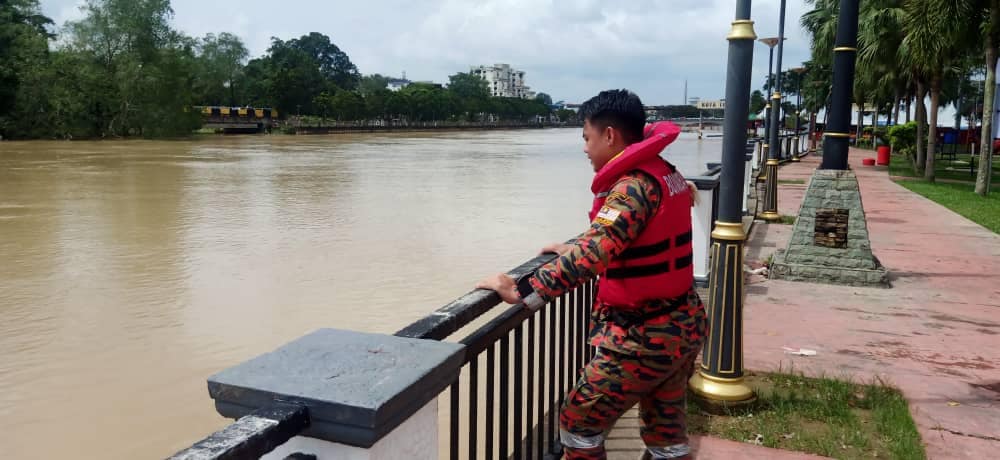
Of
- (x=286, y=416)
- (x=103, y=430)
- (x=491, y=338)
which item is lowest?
(x=103, y=430)

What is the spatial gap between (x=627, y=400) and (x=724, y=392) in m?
2.17

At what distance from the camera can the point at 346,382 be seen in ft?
5.29

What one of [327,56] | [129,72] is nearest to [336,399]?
[129,72]

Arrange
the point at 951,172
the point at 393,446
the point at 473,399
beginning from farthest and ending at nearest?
the point at 951,172
the point at 473,399
the point at 393,446

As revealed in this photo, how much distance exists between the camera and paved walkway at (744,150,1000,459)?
480 cm

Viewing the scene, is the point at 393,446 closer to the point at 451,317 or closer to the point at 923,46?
the point at 451,317

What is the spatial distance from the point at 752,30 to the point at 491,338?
2936mm

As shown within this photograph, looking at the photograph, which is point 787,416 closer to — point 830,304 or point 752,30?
point 752,30

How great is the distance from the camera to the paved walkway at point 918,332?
4.80m

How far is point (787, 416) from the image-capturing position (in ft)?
15.4

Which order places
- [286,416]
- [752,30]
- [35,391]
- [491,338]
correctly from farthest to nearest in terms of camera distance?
[35,391]
[752,30]
[491,338]
[286,416]

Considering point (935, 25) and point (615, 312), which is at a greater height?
point (935, 25)

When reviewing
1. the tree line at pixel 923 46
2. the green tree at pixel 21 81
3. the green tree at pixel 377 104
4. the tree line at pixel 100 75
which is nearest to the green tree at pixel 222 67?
the tree line at pixel 100 75

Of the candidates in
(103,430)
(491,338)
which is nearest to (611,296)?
(491,338)
